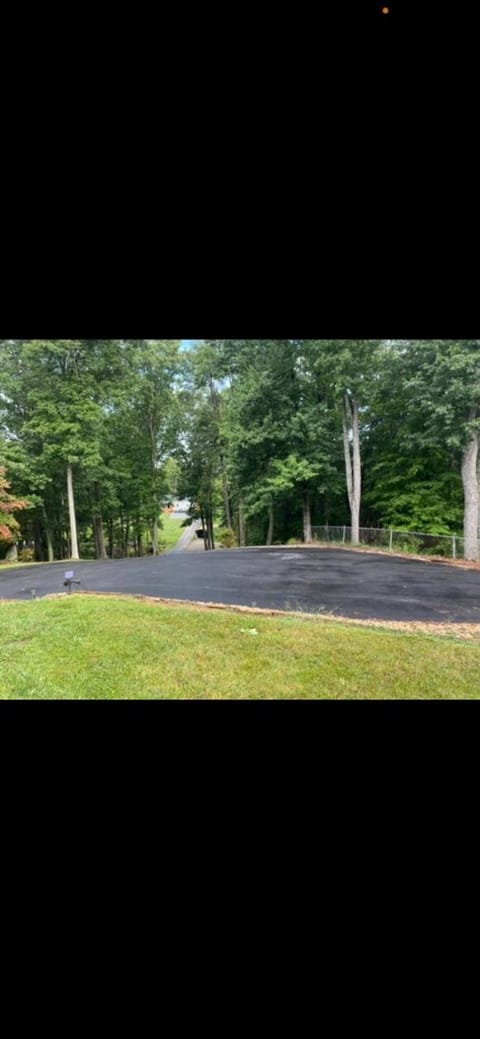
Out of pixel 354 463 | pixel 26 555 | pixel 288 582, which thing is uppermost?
pixel 354 463

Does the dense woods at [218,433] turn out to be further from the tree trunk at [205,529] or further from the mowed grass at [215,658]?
the mowed grass at [215,658]

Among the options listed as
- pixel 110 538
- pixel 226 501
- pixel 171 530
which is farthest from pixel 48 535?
pixel 226 501

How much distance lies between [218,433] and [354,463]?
97.6 inches

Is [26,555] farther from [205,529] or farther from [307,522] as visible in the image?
[307,522]

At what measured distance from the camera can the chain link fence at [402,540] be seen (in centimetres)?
545

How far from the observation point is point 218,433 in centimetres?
455

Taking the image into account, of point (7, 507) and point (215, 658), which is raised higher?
point (7, 507)
